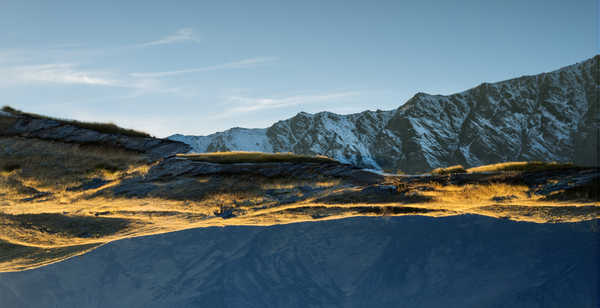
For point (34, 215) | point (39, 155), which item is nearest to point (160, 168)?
point (39, 155)

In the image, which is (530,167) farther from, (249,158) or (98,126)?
(98,126)

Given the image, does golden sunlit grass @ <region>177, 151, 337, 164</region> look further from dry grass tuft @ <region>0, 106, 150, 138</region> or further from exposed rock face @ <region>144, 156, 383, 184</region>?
dry grass tuft @ <region>0, 106, 150, 138</region>

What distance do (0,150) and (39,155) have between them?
1283mm

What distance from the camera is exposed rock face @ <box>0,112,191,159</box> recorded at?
13000 mm

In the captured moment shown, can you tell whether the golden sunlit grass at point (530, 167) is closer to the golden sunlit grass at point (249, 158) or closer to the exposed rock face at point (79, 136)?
the golden sunlit grass at point (249, 158)

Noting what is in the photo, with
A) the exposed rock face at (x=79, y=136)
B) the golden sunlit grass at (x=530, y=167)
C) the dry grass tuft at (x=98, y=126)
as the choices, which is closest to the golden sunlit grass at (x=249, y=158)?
the exposed rock face at (x=79, y=136)

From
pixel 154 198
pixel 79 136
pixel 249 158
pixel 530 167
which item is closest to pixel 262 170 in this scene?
pixel 249 158

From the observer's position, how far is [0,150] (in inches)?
505

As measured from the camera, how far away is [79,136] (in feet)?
45.6

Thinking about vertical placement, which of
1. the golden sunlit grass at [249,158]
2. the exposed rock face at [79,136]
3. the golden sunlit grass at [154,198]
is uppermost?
the exposed rock face at [79,136]

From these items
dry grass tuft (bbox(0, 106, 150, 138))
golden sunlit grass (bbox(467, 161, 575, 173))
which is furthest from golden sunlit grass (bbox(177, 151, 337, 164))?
golden sunlit grass (bbox(467, 161, 575, 173))

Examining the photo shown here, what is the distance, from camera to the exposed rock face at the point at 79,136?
13.0m

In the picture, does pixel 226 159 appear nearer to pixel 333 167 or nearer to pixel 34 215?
pixel 333 167

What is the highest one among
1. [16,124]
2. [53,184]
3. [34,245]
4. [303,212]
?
[16,124]
